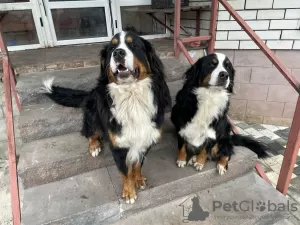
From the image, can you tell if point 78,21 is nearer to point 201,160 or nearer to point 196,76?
point 196,76

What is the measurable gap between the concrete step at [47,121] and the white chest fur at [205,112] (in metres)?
1.09

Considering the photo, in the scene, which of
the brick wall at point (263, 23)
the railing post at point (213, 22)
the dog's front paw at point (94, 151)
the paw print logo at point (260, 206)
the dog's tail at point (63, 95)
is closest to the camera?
the paw print logo at point (260, 206)

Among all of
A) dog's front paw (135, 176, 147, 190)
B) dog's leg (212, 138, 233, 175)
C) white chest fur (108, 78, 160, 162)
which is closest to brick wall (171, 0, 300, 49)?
dog's leg (212, 138, 233, 175)

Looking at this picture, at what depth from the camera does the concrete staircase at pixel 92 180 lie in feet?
5.41

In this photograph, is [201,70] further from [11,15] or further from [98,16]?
[11,15]

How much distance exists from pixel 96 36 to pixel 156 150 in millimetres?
2425

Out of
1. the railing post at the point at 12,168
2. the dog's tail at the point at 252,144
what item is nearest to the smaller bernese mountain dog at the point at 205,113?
the dog's tail at the point at 252,144

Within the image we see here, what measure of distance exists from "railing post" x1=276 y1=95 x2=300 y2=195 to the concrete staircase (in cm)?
11

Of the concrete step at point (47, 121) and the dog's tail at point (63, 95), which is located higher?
the dog's tail at point (63, 95)

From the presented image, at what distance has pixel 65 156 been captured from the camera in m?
1.85

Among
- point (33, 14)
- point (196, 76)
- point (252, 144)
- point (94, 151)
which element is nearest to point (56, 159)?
point (94, 151)

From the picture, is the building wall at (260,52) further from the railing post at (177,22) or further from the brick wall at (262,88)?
the railing post at (177,22)

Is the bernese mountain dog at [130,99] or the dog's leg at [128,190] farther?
the dog's leg at [128,190]

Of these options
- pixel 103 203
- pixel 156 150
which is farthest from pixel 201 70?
pixel 103 203
